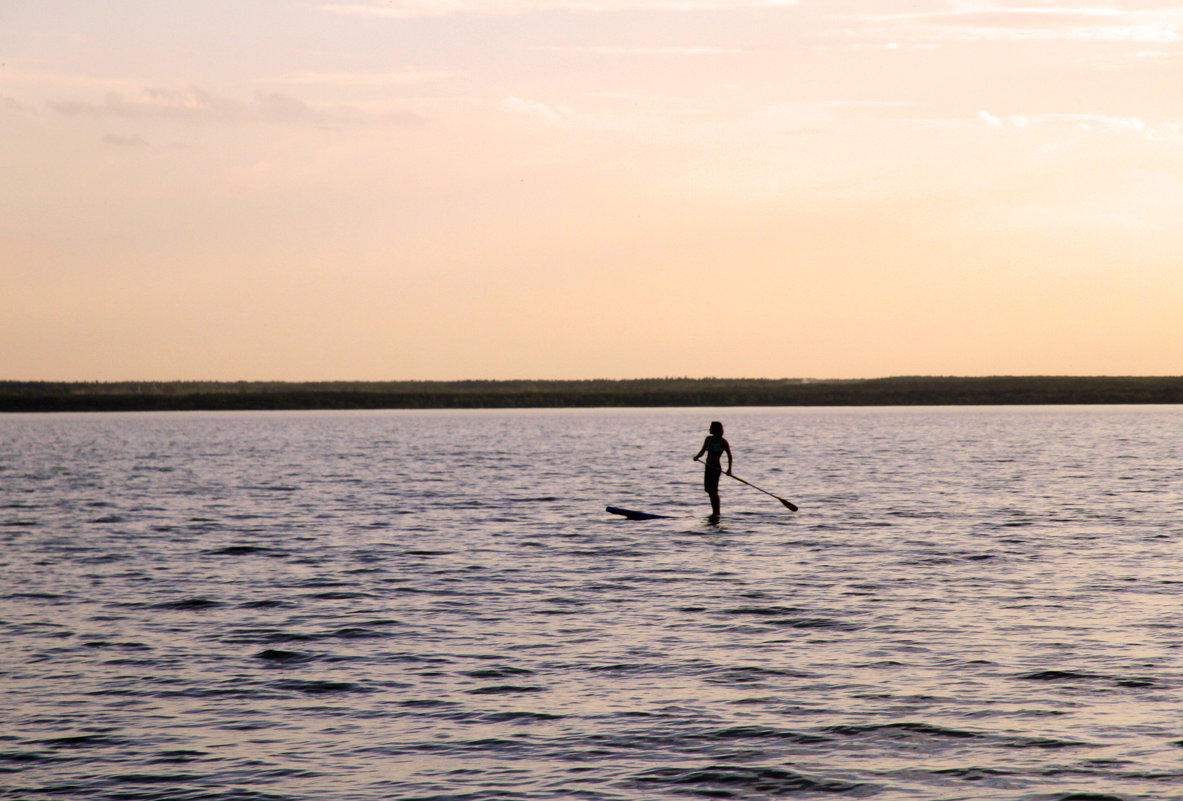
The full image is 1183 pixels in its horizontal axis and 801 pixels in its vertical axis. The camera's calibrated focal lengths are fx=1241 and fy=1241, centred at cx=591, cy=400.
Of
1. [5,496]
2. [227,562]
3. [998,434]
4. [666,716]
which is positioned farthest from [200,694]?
[998,434]

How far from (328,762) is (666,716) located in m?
3.39

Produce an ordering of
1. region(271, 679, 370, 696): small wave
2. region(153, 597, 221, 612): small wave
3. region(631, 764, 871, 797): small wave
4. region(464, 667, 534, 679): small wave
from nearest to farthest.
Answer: region(631, 764, 871, 797): small wave < region(271, 679, 370, 696): small wave < region(464, 667, 534, 679): small wave < region(153, 597, 221, 612): small wave

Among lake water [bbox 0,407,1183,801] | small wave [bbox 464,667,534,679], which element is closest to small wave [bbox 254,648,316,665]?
lake water [bbox 0,407,1183,801]

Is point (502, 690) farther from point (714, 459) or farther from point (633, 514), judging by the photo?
point (633, 514)

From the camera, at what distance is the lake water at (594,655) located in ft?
35.4

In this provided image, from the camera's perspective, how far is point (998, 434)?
10594 centimetres

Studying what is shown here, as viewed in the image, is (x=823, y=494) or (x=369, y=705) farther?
(x=823, y=494)

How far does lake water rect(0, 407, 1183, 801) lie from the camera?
10.8 meters

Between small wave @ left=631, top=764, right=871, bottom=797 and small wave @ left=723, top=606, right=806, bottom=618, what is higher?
small wave @ left=723, top=606, right=806, bottom=618

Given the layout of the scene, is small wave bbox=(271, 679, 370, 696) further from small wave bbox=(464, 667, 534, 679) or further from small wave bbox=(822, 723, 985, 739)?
small wave bbox=(822, 723, 985, 739)

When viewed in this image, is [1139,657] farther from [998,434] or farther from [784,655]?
[998,434]

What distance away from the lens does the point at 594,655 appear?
15242 millimetres

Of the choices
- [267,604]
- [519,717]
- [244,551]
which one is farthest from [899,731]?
[244,551]

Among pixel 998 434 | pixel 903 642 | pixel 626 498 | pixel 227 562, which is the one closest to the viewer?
pixel 903 642
